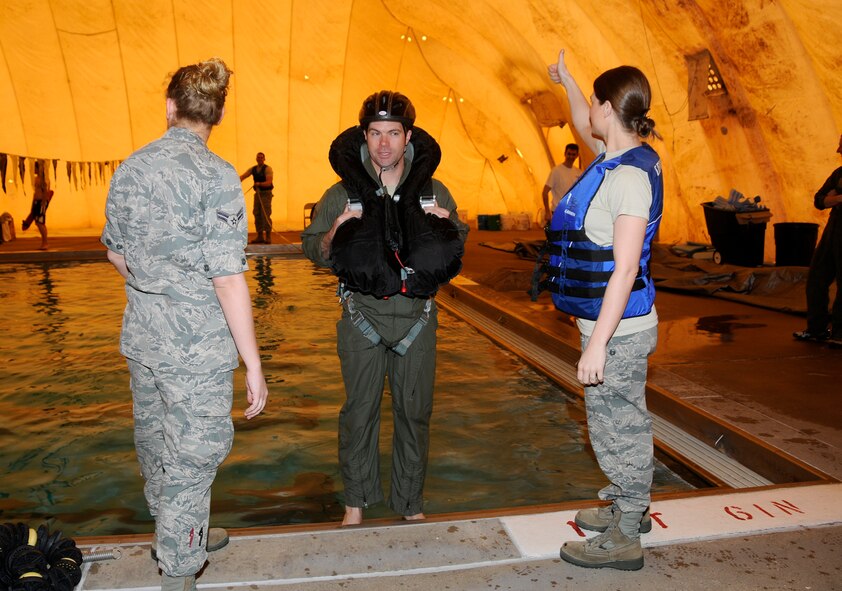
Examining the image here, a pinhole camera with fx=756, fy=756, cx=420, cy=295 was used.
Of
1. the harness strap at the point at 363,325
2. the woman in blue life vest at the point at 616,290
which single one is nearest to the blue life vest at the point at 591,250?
the woman in blue life vest at the point at 616,290

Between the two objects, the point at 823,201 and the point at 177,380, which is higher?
the point at 823,201

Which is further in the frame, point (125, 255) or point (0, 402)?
point (0, 402)

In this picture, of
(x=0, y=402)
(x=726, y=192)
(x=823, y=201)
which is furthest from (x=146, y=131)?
(x=823, y=201)

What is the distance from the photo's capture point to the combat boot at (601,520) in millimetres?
3035

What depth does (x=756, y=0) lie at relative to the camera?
1043 centimetres

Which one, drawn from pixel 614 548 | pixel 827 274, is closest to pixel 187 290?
pixel 614 548

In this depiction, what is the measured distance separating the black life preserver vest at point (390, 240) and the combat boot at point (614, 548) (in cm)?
121

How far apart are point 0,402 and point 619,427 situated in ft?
16.6

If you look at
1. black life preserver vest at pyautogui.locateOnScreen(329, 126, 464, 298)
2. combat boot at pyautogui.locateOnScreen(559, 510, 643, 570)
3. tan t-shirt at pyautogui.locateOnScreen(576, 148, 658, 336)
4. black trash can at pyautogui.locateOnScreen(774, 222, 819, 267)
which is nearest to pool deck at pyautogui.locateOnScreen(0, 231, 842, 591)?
combat boot at pyautogui.locateOnScreen(559, 510, 643, 570)

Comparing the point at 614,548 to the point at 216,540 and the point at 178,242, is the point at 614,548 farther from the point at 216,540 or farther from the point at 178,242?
the point at 178,242

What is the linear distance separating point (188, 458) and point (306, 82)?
23.3 m

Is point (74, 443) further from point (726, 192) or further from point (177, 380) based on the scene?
point (726, 192)

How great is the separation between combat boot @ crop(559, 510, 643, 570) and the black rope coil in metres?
1.77

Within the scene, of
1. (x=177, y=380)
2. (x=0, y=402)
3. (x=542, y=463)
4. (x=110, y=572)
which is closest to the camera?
(x=177, y=380)
